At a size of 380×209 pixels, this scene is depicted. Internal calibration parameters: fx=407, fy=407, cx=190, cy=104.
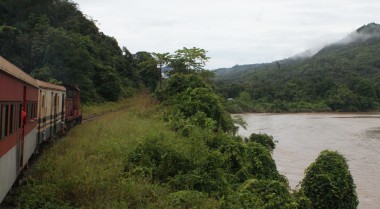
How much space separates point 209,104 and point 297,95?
81.4 m

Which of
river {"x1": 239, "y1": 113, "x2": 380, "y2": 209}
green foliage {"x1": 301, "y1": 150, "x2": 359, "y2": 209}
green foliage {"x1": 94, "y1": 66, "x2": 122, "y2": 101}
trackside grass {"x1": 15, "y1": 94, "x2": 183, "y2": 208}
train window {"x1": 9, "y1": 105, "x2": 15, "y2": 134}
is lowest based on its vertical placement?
river {"x1": 239, "y1": 113, "x2": 380, "y2": 209}

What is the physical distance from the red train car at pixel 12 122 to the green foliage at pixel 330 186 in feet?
32.2

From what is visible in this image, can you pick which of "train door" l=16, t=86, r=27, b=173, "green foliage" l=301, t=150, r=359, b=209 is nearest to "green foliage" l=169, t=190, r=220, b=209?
"train door" l=16, t=86, r=27, b=173

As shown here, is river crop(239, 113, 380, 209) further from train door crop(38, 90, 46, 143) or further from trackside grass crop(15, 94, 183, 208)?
trackside grass crop(15, 94, 183, 208)

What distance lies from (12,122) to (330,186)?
10.9 m

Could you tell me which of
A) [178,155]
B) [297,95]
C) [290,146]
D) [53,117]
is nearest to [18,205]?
[178,155]

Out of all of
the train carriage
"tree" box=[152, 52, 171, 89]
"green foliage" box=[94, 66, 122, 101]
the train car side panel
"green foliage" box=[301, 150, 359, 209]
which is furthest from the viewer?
"green foliage" box=[94, 66, 122, 101]

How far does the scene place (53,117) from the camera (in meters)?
16.6

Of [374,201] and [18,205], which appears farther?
[374,201]

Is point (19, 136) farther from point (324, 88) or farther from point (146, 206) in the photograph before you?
point (324, 88)

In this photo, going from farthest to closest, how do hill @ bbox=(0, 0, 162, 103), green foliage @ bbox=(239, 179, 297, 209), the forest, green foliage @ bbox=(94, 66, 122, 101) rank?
1. green foliage @ bbox=(94, 66, 122, 101)
2. hill @ bbox=(0, 0, 162, 103)
3. green foliage @ bbox=(239, 179, 297, 209)
4. the forest

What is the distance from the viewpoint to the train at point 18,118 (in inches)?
276

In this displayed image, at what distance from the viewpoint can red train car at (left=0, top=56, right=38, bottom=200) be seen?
22.6 ft

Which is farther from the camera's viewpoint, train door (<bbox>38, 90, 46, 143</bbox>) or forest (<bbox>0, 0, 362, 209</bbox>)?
train door (<bbox>38, 90, 46, 143</bbox>)
